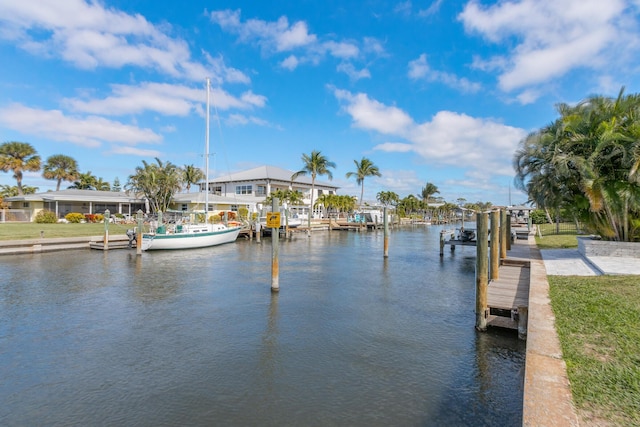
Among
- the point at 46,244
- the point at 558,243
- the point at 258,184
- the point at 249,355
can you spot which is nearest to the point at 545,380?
the point at 249,355

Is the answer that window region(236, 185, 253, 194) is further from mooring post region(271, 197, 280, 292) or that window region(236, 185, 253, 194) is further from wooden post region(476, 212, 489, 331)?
wooden post region(476, 212, 489, 331)

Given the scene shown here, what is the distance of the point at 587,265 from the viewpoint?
1246 centimetres

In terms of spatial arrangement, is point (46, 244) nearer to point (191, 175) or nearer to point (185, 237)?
point (185, 237)

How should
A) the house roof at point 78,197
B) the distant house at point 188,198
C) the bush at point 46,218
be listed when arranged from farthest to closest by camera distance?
1. the distant house at point 188,198
2. the house roof at point 78,197
3. the bush at point 46,218

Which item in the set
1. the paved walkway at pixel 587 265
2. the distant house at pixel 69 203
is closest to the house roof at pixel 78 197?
A: the distant house at pixel 69 203

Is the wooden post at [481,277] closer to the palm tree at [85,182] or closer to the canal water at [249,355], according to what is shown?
the canal water at [249,355]

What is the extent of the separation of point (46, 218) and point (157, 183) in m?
11.7

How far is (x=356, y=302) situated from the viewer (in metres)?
13.0

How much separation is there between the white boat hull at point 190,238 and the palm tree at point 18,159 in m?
34.6

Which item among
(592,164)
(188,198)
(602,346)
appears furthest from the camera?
(188,198)

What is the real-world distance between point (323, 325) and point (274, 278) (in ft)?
14.3

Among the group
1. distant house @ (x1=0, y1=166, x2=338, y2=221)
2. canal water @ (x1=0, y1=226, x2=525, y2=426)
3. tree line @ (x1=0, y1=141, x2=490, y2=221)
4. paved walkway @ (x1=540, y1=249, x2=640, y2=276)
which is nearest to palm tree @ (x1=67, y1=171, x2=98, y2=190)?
tree line @ (x1=0, y1=141, x2=490, y2=221)

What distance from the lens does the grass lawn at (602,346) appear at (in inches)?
153

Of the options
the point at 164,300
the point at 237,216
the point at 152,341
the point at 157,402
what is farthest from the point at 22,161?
the point at 157,402
